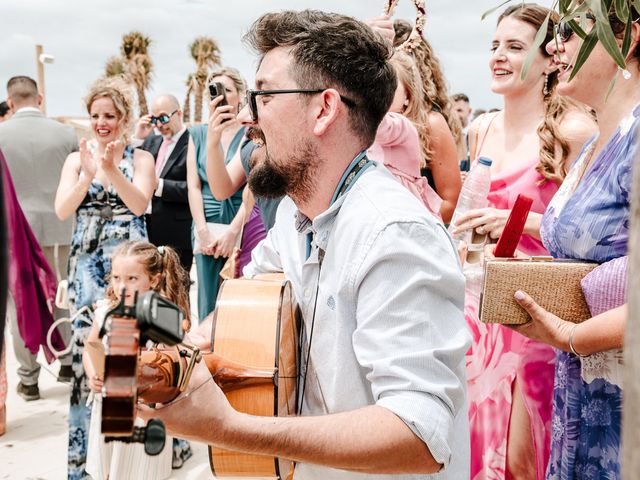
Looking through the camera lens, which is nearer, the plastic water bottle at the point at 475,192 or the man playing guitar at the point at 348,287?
the man playing guitar at the point at 348,287

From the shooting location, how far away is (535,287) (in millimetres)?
2076

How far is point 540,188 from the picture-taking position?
2.98 m

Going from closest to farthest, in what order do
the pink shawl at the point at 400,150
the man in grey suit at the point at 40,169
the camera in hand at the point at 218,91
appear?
1. the pink shawl at the point at 400,150
2. the camera in hand at the point at 218,91
3. the man in grey suit at the point at 40,169

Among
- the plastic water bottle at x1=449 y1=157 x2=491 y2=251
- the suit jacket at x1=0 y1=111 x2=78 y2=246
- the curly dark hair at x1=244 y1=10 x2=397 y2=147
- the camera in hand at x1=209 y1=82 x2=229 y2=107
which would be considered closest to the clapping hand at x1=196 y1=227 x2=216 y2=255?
the camera in hand at x1=209 y1=82 x2=229 y2=107

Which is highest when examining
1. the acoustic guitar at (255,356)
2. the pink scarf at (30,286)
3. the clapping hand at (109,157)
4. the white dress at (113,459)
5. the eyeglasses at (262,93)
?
the eyeglasses at (262,93)

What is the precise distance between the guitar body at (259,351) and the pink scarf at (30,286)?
2825 millimetres

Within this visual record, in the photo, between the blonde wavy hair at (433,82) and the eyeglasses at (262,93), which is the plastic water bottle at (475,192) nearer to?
the blonde wavy hair at (433,82)

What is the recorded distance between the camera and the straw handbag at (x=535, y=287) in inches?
81.3

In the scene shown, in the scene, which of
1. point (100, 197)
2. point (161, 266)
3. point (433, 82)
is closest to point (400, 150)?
point (433, 82)

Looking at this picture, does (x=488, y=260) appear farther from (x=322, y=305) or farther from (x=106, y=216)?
(x=106, y=216)

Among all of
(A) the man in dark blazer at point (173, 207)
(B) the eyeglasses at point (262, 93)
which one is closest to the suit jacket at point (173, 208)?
(A) the man in dark blazer at point (173, 207)

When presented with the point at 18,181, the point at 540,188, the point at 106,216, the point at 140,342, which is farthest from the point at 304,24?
the point at 18,181

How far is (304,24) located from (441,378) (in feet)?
3.23

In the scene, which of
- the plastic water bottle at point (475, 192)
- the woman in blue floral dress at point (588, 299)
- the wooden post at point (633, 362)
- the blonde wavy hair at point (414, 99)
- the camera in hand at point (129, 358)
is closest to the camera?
the wooden post at point (633, 362)
